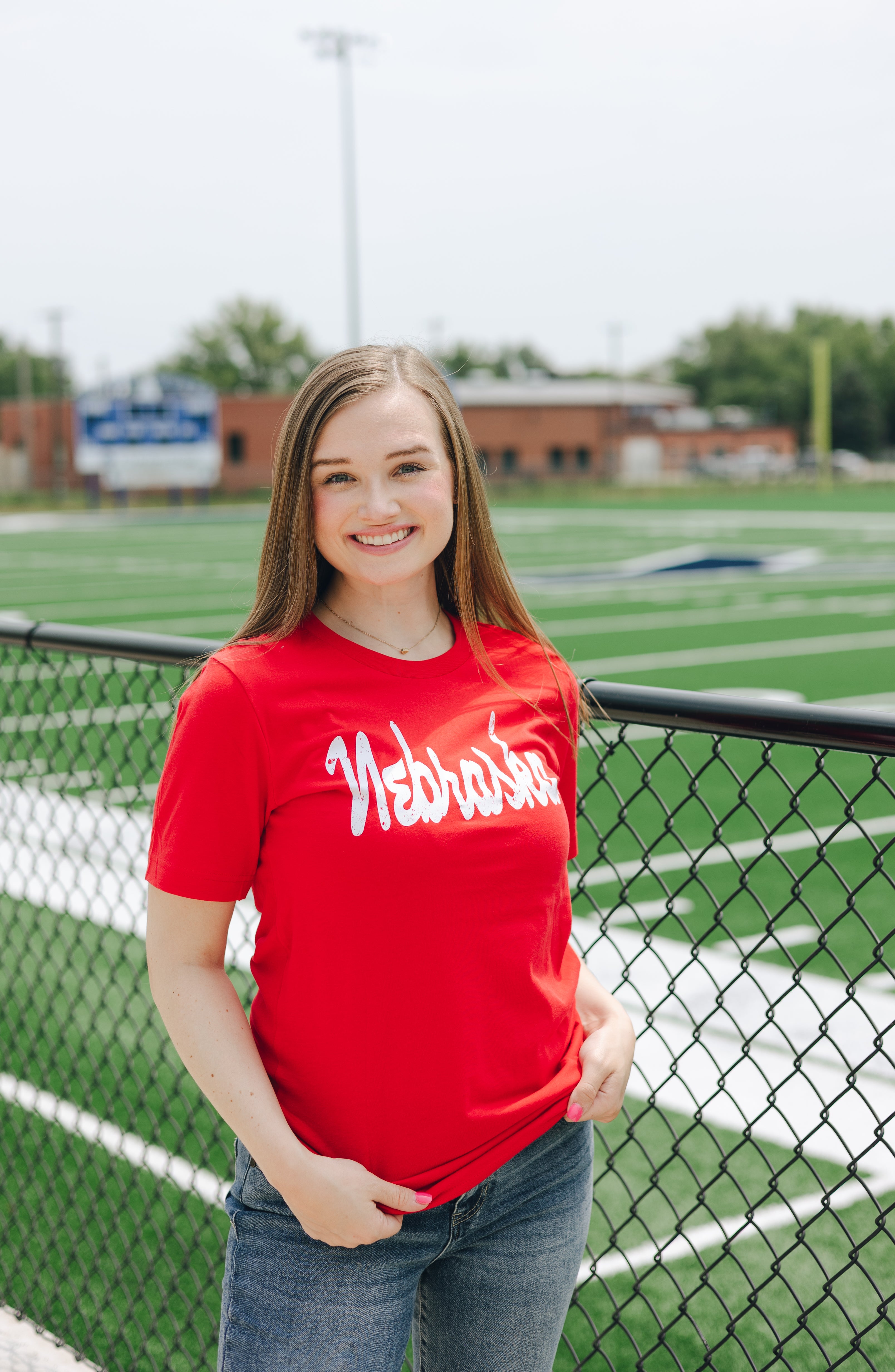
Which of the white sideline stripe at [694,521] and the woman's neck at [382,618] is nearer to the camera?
the woman's neck at [382,618]

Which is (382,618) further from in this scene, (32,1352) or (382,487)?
(32,1352)

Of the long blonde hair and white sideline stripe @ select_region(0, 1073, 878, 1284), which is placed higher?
the long blonde hair

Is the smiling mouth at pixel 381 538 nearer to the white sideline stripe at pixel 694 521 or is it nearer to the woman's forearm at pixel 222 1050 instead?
the woman's forearm at pixel 222 1050

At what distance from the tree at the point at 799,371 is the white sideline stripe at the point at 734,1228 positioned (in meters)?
105

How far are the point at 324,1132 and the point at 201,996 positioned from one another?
0.21 meters

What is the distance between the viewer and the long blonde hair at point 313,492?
1764mm

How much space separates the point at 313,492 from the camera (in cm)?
180

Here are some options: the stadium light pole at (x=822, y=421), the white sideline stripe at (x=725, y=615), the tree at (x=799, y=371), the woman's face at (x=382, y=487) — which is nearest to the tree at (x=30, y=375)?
the tree at (x=799, y=371)

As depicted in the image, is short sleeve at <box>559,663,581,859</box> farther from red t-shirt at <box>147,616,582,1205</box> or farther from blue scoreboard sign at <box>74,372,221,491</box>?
blue scoreboard sign at <box>74,372,221,491</box>

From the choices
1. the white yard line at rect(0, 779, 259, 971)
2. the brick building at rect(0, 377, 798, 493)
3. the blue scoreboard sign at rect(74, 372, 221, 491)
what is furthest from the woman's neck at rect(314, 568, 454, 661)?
the brick building at rect(0, 377, 798, 493)

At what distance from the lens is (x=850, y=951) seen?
508cm

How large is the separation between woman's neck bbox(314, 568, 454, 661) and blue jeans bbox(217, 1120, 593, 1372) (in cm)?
63

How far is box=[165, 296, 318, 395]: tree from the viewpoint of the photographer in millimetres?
104750

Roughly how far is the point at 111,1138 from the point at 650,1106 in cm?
203
